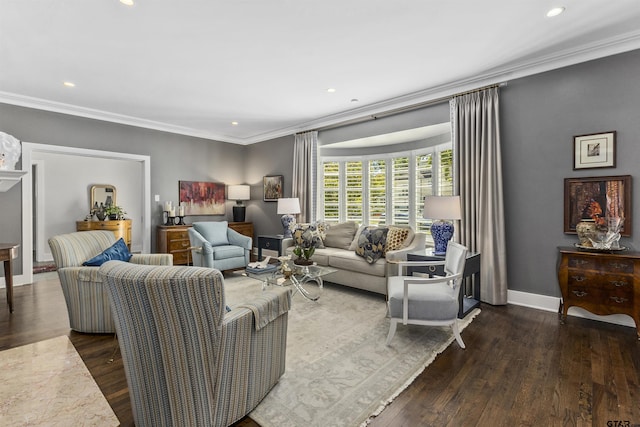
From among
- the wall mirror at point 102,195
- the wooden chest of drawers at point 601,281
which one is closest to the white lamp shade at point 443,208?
the wooden chest of drawers at point 601,281

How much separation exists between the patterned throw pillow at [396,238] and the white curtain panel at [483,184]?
28.3 inches

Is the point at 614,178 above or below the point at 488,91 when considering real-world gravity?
below

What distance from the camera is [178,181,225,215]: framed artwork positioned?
6.29 m

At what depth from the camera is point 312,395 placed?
1954 millimetres

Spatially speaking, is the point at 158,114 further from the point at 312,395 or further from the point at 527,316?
the point at 527,316

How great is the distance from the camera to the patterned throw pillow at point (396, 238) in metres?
4.13

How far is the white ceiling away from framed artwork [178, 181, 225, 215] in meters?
1.96

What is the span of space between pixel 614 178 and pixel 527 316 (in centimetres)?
164

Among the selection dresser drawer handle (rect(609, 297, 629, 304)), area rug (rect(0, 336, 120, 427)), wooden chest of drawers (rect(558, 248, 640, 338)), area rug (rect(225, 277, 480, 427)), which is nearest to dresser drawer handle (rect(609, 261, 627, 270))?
wooden chest of drawers (rect(558, 248, 640, 338))

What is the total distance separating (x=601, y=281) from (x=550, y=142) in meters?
1.54

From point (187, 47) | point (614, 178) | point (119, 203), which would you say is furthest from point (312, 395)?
point (119, 203)

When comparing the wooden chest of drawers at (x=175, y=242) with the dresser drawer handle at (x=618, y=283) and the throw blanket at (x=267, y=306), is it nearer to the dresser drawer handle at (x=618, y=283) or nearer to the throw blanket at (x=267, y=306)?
the throw blanket at (x=267, y=306)

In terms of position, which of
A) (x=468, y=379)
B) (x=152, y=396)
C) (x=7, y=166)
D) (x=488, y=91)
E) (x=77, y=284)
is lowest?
(x=468, y=379)

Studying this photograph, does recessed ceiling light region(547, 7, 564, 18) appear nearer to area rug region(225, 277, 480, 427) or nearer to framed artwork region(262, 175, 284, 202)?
area rug region(225, 277, 480, 427)
